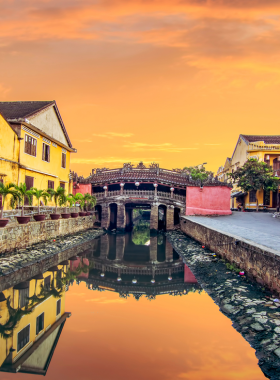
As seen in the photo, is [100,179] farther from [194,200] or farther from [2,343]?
[2,343]

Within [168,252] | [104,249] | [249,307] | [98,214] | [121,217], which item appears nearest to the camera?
[249,307]

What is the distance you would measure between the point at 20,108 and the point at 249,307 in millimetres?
19192

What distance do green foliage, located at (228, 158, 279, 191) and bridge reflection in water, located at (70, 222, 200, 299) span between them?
1397 cm

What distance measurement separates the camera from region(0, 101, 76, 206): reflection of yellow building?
57.8ft

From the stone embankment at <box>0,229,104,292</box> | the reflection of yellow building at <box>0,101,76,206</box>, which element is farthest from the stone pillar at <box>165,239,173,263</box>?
the reflection of yellow building at <box>0,101,76,206</box>

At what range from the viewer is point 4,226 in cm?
1276

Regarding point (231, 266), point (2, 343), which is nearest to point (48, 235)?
point (231, 266)

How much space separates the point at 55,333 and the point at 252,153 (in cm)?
3360

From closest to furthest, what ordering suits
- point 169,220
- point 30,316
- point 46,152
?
point 30,316
point 46,152
point 169,220

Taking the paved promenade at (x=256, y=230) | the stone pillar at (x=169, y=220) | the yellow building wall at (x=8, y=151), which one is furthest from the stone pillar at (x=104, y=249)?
the stone pillar at (x=169, y=220)

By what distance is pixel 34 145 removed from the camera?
20531 millimetres

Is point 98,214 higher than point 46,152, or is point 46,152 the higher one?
point 46,152

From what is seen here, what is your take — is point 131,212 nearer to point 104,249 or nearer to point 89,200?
point 89,200

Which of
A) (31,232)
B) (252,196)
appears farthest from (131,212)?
(31,232)
